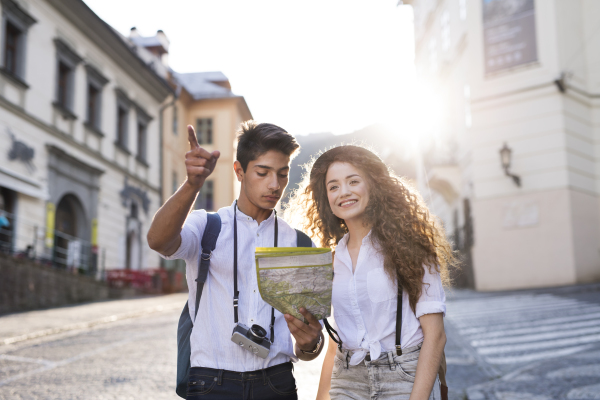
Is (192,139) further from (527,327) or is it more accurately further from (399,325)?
(527,327)

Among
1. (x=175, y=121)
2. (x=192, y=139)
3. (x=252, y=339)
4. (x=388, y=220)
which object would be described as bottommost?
(x=252, y=339)

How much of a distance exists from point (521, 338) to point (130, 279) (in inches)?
637

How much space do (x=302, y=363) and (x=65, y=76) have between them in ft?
55.4

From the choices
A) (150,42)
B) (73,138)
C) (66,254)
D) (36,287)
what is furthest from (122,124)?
(36,287)

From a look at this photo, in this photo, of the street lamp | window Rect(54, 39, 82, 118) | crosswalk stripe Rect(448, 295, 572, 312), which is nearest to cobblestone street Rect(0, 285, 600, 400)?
crosswalk stripe Rect(448, 295, 572, 312)

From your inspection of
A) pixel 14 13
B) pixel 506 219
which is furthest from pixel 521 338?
pixel 14 13

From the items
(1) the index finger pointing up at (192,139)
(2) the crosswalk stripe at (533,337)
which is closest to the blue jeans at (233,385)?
(1) the index finger pointing up at (192,139)

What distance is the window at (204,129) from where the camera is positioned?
39.9m

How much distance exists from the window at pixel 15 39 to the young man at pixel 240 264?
16102 millimetres

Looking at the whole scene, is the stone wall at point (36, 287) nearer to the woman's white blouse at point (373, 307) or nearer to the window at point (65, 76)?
the window at point (65, 76)

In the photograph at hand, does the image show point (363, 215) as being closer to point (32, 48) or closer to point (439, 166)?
point (32, 48)

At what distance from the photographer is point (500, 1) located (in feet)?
61.7

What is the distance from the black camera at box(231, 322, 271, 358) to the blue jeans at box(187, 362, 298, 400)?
13 cm

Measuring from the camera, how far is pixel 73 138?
20125 millimetres
